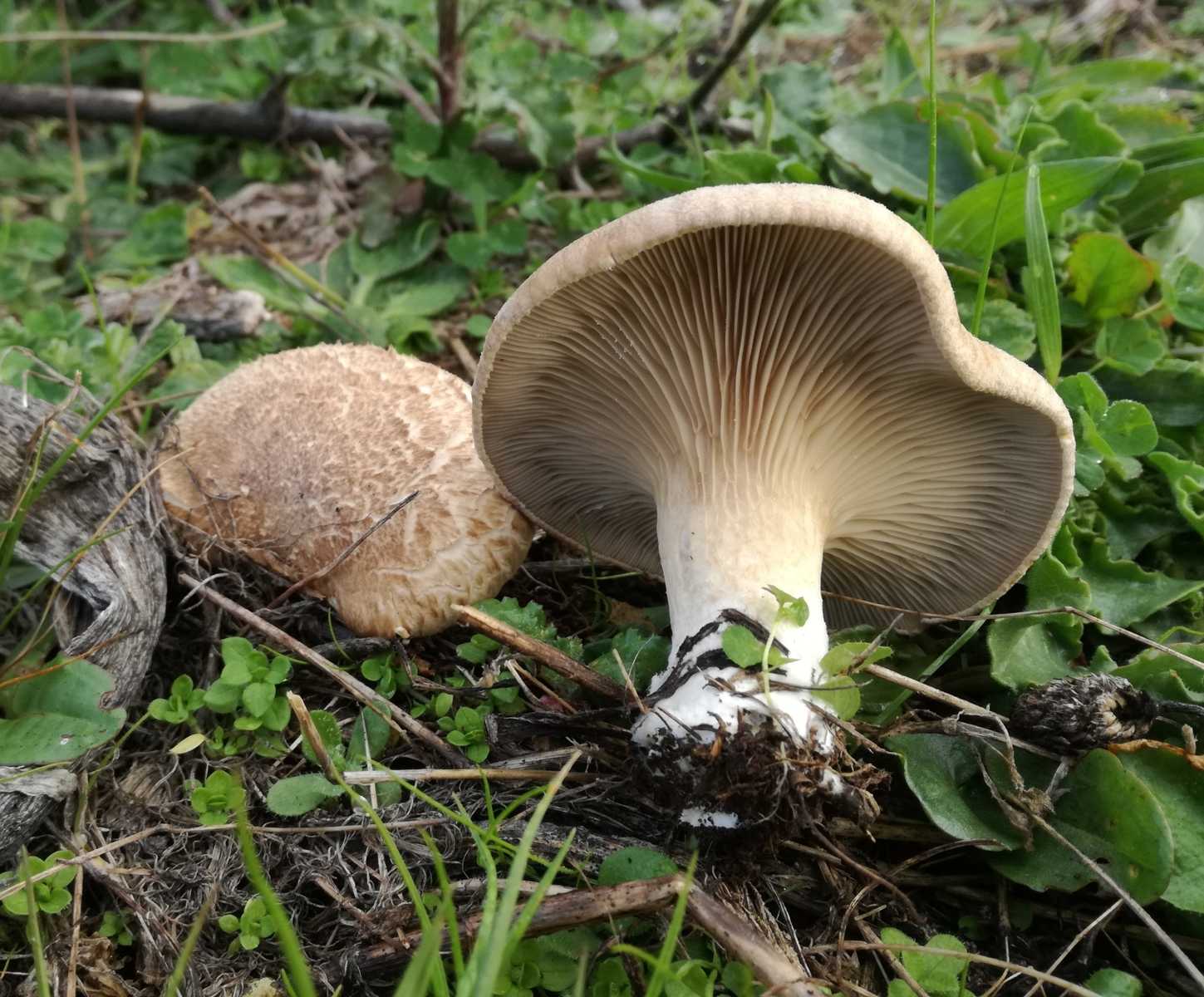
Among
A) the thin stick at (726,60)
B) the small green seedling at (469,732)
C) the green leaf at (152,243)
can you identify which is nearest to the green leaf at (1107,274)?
the thin stick at (726,60)

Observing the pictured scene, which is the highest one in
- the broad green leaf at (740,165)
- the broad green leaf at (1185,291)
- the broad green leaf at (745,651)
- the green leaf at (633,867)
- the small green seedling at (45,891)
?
the broad green leaf at (740,165)

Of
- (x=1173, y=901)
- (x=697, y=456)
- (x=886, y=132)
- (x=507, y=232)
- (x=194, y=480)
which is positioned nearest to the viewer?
(x=1173, y=901)

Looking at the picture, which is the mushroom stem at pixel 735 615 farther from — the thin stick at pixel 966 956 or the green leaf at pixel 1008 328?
the green leaf at pixel 1008 328

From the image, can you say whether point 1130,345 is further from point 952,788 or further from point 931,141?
point 952,788

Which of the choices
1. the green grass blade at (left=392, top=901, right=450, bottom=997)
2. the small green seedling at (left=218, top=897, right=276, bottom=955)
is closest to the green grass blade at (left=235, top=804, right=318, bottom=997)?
the green grass blade at (left=392, top=901, right=450, bottom=997)

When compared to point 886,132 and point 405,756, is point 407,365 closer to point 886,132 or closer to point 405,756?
point 405,756

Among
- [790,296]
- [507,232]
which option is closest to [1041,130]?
[790,296]

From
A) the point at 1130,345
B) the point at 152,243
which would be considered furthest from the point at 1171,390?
the point at 152,243
